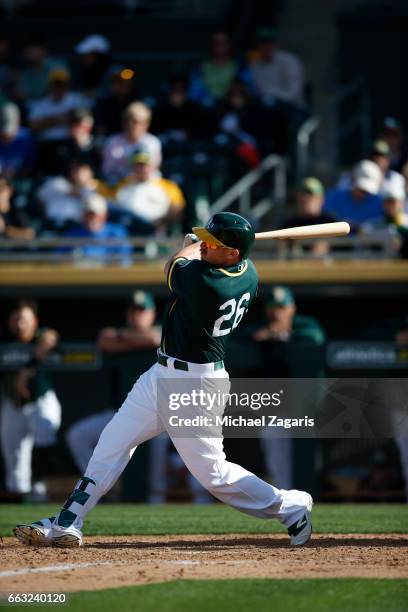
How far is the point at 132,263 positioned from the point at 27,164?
2145 mm

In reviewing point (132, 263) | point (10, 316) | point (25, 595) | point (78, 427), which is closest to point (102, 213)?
point (132, 263)

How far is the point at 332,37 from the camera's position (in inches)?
609

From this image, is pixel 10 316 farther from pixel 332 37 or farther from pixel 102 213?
pixel 332 37

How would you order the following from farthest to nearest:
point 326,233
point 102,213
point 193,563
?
1. point 102,213
2. point 326,233
3. point 193,563

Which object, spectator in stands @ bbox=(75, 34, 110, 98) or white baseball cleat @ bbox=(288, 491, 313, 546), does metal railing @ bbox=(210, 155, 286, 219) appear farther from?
white baseball cleat @ bbox=(288, 491, 313, 546)

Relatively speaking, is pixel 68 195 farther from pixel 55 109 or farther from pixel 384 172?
pixel 384 172

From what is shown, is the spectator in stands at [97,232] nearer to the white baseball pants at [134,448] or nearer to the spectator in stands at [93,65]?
the spectator in stands at [93,65]

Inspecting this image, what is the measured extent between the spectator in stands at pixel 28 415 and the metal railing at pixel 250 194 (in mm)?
2429

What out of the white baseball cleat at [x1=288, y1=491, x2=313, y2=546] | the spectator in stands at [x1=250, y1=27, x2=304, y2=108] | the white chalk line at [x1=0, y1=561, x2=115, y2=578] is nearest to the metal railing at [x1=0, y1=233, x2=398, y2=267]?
the spectator in stands at [x1=250, y1=27, x2=304, y2=108]

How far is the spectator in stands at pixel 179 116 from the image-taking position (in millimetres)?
12828

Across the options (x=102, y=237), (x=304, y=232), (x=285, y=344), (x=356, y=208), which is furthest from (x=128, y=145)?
(x=304, y=232)

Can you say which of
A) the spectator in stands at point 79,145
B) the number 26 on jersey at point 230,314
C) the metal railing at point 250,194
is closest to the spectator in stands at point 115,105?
the spectator in stands at point 79,145

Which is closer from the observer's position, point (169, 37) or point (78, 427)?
point (78, 427)

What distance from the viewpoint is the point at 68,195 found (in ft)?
39.3
